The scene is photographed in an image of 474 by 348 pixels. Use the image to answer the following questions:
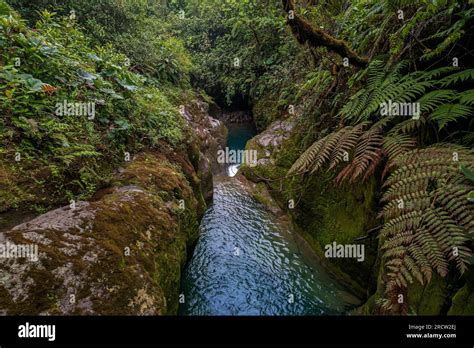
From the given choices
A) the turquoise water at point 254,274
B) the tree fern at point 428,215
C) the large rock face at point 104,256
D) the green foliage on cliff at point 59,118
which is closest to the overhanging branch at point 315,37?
the tree fern at point 428,215

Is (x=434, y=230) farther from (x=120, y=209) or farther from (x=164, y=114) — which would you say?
(x=164, y=114)

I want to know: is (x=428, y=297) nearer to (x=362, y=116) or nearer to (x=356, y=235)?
(x=356, y=235)

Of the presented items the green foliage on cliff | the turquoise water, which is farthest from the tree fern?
the green foliage on cliff

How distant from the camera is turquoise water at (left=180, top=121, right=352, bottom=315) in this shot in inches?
Answer: 167

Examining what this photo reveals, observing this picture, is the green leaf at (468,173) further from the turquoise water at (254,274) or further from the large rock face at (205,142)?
the large rock face at (205,142)

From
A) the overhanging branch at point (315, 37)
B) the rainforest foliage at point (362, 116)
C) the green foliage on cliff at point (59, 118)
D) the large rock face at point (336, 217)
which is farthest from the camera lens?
the large rock face at point (336, 217)

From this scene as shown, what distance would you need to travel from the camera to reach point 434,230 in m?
2.20

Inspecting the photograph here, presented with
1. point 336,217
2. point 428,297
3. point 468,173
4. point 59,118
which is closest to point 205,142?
point 336,217

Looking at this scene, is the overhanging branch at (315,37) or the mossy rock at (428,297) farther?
the overhanging branch at (315,37)

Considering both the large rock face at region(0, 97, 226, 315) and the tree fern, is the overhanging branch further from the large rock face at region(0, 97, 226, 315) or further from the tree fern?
the large rock face at region(0, 97, 226, 315)

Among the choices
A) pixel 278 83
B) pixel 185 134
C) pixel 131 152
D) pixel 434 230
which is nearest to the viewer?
pixel 434 230

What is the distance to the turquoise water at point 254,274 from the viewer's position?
13.9 ft

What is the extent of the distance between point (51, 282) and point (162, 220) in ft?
5.05
